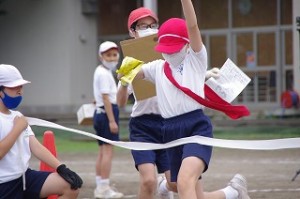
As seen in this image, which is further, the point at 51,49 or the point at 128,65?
the point at 51,49

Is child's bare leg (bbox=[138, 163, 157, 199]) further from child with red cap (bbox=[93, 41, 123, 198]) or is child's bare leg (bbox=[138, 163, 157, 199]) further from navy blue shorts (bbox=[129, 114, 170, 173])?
child with red cap (bbox=[93, 41, 123, 198])

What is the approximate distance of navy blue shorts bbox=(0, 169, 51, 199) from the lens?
7543 mm

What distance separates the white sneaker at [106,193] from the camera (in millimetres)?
11250

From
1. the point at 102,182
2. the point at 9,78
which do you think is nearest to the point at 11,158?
the point at 9,78

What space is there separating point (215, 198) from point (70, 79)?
24999 millimetres

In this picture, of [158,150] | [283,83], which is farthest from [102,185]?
[283,83]

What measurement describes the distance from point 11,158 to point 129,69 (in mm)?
1339

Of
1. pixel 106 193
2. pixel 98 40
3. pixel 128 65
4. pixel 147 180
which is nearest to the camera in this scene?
pixel 128 65

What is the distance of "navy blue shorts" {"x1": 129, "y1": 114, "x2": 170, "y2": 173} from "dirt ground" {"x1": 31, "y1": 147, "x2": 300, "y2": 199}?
2.09 metres

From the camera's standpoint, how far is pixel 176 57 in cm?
766

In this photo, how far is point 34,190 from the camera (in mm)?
7629

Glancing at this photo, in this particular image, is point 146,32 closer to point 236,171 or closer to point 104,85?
point 104,85

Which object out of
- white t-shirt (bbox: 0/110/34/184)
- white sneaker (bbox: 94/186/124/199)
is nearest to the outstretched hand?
white t-shirt (bbox: 0/110/34/184)

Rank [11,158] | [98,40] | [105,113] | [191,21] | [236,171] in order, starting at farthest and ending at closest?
[98,40], [236,171], [105,113], [11,158], [191,21]
